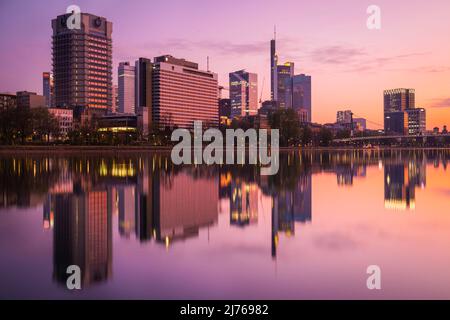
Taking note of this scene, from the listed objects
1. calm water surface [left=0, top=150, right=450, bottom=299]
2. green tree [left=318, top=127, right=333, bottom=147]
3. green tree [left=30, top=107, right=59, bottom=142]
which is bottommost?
calm water surface [left=0, top=150, right=450, bottom=299]

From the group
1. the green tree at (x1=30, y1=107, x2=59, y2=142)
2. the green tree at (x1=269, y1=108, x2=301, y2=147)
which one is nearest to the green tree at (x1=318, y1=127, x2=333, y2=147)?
the green tree at (x1=269, y1=108, x2=301, y2=147)

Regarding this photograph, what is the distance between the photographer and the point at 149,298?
7.45 metres

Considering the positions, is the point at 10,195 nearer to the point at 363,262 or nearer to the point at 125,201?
the point at 125,201

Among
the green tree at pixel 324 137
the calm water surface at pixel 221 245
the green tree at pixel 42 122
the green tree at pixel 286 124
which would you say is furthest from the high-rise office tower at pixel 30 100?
the calm water surface at pixel 221 245

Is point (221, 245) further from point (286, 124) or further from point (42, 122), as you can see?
point (286, 124)

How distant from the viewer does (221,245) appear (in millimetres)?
11383

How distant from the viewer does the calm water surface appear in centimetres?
805

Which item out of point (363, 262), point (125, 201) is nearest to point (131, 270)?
point (363, 262)

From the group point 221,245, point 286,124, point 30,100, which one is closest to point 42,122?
point 30,100

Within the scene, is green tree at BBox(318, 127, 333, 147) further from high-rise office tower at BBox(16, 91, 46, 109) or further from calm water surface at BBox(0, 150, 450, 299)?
calm water surface at BBox(0, 150, 450, 299)

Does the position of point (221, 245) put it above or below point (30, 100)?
below

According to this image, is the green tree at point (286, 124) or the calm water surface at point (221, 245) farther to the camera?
the green tree at point (286, 124)

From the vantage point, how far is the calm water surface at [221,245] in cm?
805

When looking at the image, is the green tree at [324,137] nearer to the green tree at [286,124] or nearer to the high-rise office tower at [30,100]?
the green tree at [286,124]
